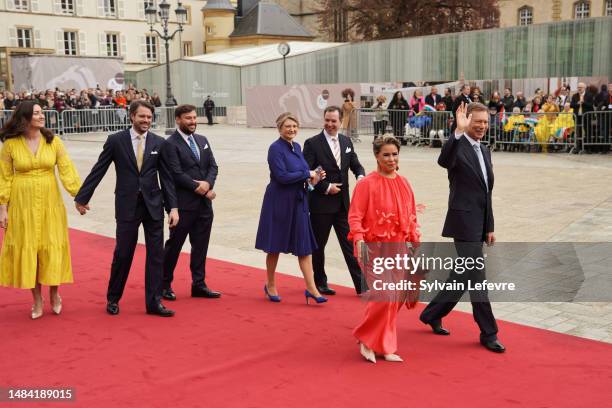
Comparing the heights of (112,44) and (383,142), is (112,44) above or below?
above

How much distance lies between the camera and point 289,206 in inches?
270

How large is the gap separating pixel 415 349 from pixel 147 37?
197ft

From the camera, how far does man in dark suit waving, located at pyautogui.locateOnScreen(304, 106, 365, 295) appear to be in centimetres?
711

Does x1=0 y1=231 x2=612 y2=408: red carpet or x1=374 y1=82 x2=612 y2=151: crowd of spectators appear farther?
x1=374 y1=82 x2=612 y2=151: crowd of spectators

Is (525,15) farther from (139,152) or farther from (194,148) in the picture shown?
(139,152)

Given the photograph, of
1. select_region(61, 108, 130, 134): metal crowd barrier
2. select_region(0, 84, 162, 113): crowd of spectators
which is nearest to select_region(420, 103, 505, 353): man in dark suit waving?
select_region(0, 84, 162, 113): crowd of spectators

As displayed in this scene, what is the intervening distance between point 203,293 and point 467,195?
293 centimetres

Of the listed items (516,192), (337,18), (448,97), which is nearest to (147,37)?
(337,18)

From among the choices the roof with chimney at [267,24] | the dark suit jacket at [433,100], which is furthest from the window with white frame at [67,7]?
the dark suit jacket at [433,100]

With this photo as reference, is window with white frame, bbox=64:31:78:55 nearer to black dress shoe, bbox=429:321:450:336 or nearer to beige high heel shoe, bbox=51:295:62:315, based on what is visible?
beige high heel shoe, bbox=51:295:62:315

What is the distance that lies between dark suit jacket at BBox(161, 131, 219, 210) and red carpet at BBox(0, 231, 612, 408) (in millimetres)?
1003

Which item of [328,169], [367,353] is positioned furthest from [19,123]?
[367,353]

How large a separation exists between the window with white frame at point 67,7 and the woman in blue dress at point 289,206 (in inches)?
2131

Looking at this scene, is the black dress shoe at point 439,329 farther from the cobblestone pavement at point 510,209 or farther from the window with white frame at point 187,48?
the window with white frame at point 187,48
